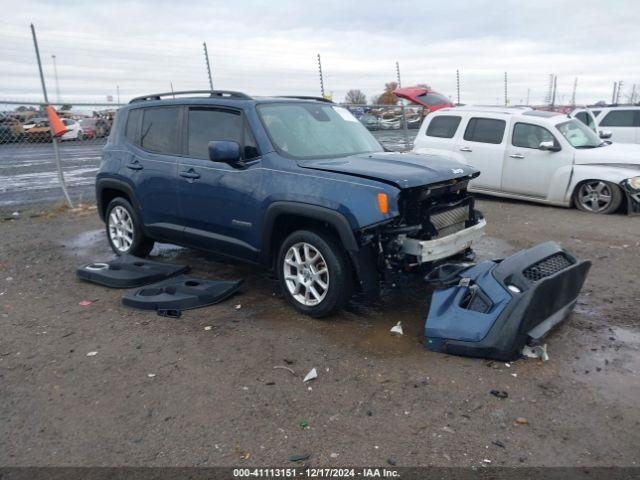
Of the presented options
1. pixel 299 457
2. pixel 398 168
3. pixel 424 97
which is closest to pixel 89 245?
pixel 398 168

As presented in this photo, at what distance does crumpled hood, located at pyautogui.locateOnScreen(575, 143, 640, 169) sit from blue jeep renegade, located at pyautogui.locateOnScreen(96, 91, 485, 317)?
475 cm

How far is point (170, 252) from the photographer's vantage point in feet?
23.5

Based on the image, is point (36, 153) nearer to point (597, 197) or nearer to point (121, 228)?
point (121, 228)

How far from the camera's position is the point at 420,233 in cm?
454

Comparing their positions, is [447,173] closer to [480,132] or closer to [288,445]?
[288,445]

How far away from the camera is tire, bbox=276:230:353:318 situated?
14.5ft

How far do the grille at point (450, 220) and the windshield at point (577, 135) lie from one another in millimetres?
5266

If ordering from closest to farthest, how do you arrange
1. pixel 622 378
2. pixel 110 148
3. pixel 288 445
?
pixel 288 445, pixel 622 378, pixel 110 148

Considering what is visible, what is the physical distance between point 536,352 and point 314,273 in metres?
1.84

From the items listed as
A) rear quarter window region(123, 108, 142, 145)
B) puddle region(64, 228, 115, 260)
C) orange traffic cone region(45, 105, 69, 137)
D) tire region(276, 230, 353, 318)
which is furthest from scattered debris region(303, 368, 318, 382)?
orange traffic cone region(45, 105, 69, 137)

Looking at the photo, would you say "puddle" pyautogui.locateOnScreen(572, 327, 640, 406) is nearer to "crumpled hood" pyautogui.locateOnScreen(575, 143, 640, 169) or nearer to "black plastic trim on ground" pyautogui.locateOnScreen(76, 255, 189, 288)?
"black plastic trim on ground" pyautogui.locateOnScreen(76, 255, 189, 288)

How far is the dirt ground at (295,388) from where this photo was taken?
293 centimetres

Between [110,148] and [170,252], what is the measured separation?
1.53 meters

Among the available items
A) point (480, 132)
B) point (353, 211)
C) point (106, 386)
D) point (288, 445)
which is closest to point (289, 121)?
point (353, 211)
